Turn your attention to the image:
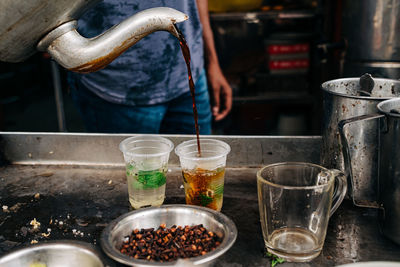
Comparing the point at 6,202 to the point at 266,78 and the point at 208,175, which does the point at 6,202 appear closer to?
the point at 208,175

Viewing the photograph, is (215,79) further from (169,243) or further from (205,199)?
(169,243)

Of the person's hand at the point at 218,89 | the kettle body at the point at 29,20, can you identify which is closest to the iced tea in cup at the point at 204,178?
the kettle body at the point at 29,20

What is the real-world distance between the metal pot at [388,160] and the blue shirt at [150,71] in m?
0.97

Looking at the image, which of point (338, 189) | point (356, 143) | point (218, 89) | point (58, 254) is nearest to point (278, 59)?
point (218, 89)

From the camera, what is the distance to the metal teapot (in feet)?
3.31

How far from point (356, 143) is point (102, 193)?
0.77m

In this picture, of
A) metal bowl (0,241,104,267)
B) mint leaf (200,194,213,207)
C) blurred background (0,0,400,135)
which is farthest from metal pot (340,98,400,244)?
blurred background (0,0,400,135)

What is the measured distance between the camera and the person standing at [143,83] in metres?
1.78

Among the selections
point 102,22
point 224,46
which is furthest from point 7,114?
point 102,22

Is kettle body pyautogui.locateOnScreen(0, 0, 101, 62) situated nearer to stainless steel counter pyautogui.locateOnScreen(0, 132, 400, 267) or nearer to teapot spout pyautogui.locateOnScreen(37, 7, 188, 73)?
teapot spout pyautogui.locateOnScreen(37, 7, 188, 73)

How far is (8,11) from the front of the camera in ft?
3.14

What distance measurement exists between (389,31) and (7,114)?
4.24m

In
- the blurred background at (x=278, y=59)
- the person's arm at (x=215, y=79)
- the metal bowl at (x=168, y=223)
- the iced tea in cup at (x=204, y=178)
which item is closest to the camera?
the metal bowl at (x=168, y=223)

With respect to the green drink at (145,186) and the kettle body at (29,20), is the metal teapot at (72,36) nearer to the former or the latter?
the kettle body at (29,20)
